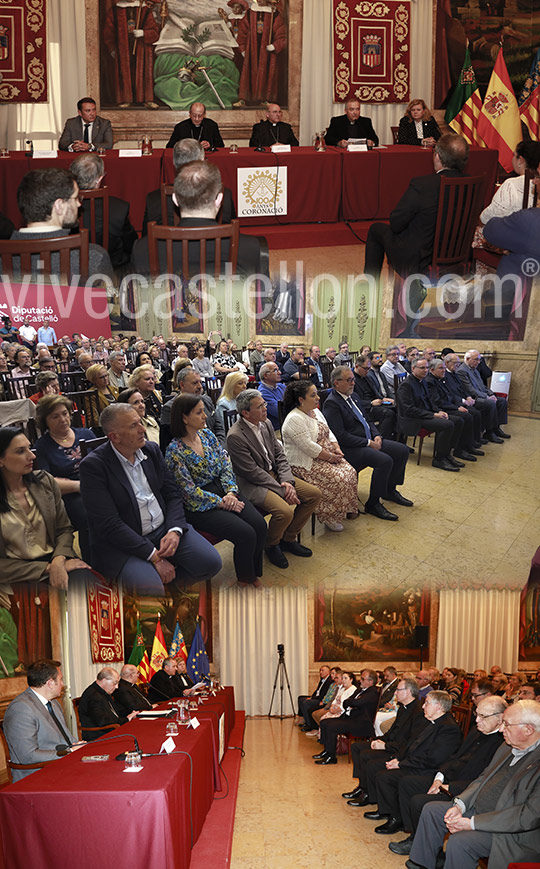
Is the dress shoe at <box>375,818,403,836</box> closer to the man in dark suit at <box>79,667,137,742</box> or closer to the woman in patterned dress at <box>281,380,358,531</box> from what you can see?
the man in dark suit at <box>79,667,137,742</box>

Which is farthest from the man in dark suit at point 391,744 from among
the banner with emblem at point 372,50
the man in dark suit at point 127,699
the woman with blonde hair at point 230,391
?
the banner with emblem at point 372,50

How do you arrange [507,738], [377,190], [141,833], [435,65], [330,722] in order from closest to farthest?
[141,833]
[377,190]
[507,738]
[435,65]
[330,722]

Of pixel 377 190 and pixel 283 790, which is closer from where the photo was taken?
pixel 377 190

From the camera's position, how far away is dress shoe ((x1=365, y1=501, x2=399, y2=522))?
11.9 feet

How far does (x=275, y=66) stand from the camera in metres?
8.37

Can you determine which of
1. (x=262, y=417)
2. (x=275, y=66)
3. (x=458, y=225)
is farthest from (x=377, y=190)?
(x=275, y=66)

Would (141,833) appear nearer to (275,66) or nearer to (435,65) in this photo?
(435,65)

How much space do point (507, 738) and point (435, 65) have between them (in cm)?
494

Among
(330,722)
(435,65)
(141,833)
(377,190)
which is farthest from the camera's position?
(330,722)

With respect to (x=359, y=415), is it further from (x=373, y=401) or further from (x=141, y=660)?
(x=141, y=660)

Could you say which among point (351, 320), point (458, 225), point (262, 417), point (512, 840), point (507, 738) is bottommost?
point (512, 840)

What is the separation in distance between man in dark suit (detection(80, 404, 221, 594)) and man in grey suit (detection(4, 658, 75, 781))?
A: 1061 millimetres

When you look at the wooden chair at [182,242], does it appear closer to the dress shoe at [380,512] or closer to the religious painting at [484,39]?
the dress shoe at [380,512]

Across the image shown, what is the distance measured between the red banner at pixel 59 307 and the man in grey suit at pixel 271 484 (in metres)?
0.71
